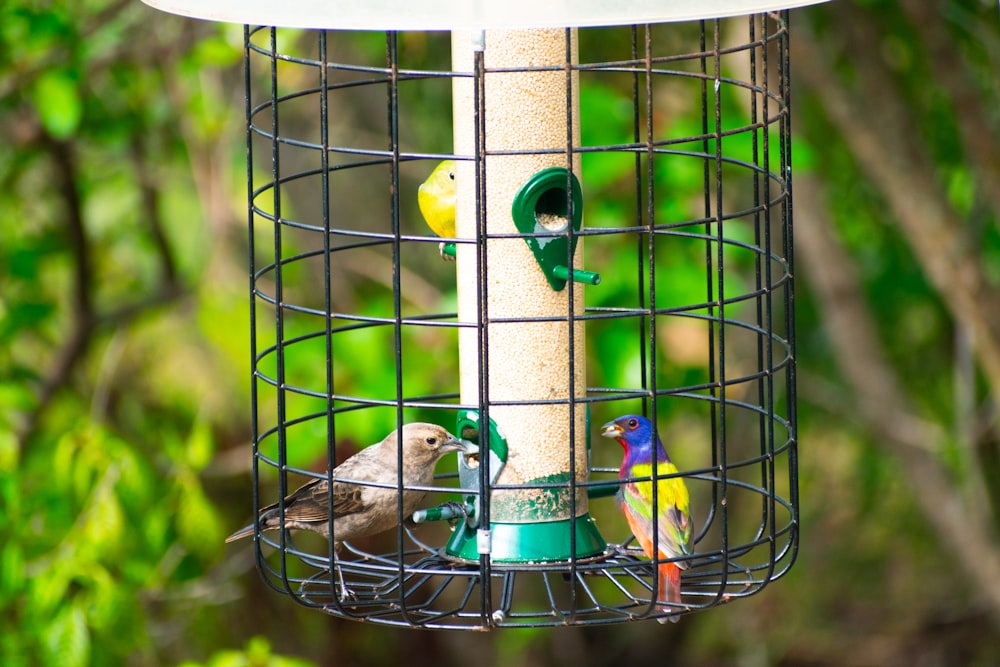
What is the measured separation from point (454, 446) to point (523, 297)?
442mm

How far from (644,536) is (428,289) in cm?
368

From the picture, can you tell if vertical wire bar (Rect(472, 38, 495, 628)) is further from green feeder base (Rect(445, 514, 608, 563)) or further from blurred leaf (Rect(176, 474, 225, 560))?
blurred leaf (Rect(176, 474, 225, 560))

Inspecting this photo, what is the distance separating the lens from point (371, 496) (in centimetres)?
376

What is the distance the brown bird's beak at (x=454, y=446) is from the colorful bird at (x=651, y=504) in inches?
16.0

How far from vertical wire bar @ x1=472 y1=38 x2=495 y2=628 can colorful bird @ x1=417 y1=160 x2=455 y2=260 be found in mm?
681

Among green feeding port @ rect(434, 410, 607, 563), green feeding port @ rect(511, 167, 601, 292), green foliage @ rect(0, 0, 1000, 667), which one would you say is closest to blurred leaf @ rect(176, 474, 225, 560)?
green foliage @ rect(0, 0, 1000, 667)

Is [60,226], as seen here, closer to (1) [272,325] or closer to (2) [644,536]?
(1) [272,325]

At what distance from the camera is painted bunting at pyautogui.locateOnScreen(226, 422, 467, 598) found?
374 cm

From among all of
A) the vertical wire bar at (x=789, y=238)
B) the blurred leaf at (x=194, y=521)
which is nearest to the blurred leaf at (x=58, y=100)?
the blurred leaf at (x=194, y=521)

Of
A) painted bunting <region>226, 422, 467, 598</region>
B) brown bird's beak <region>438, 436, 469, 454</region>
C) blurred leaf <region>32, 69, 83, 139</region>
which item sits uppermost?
blurred leaf <region>32, 69, 83, 139</region>

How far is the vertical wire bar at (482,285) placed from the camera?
309 centimetres

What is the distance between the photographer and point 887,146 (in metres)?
6.06

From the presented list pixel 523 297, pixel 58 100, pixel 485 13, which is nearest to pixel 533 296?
pixel 523 297

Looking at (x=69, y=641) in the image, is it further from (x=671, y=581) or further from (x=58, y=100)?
(x=671, y=581)
